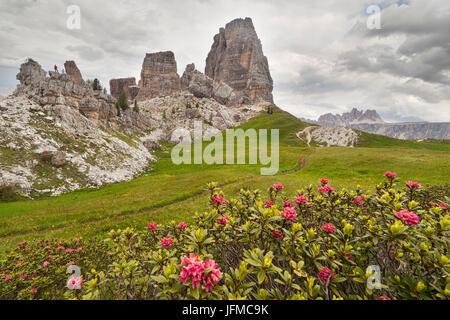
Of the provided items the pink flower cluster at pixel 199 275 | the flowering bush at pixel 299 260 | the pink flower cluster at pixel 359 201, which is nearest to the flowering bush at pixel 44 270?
the flowering bush at pixel 299 260

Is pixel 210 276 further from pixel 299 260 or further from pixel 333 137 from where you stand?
pixel 333 137

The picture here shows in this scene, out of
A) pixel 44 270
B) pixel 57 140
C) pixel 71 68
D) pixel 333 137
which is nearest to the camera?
pixel 44 270

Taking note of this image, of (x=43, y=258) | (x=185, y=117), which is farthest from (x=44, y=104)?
(x=185, y=117)

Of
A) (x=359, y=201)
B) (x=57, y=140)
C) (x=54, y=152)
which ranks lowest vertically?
(x=359, y=201)

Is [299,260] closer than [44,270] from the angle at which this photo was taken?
Yes

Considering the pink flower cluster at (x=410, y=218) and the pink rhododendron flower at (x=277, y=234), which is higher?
the pink flower cluster at (x=410, y=218)

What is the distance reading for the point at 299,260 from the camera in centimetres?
376

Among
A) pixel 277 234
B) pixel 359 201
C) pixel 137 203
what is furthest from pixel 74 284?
pixel 137 203

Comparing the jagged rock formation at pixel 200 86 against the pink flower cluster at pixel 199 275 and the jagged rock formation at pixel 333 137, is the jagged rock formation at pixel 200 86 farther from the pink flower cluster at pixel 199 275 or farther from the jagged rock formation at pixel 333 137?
the pink flower cluster at pixel 199 275

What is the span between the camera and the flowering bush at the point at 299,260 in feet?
8.95

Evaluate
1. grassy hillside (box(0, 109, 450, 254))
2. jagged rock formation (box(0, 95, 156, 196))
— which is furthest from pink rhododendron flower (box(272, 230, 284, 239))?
jagged rock formation (box(0, 95, 156, 196))

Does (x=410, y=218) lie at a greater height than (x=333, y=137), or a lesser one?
lesser

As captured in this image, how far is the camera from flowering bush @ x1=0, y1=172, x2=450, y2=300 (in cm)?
273
